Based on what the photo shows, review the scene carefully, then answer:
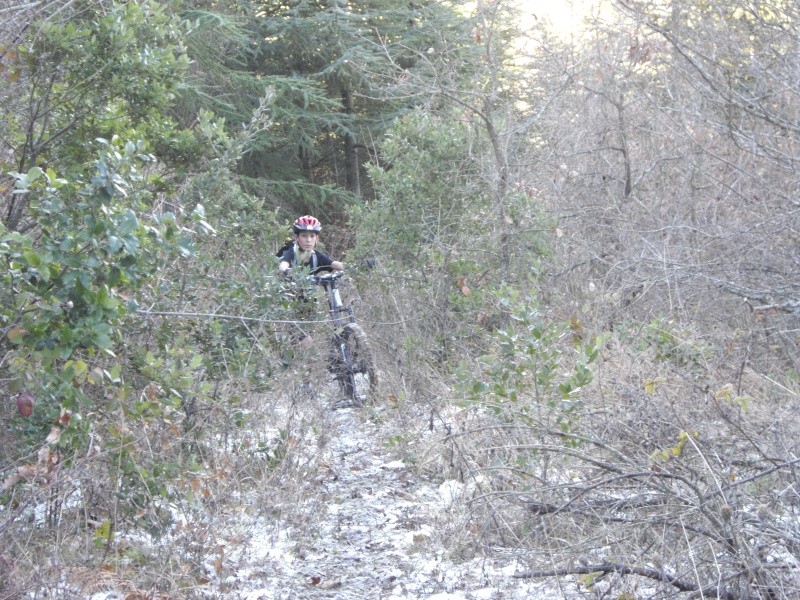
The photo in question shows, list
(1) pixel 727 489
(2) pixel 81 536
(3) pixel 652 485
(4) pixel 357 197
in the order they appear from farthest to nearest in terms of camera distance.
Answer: (4) pixel 357 197, (2) pixel 81 536, (3) pixel 652 485, (1) pixel 727 489

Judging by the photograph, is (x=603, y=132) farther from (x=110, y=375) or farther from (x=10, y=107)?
(x=110, y=375)

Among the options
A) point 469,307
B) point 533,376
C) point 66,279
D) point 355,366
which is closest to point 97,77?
point 66,279

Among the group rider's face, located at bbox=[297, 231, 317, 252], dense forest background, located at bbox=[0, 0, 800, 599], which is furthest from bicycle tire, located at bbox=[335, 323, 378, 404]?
rider's face, located at bbox=[297, 231, 317, 252]

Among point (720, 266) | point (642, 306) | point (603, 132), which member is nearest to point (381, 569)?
point (720, 266)

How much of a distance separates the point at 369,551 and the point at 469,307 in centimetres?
456

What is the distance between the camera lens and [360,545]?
5.33 m

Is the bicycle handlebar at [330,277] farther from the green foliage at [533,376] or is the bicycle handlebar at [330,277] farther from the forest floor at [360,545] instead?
the green foliage at [533,376]

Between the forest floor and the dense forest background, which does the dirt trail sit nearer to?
the forest floor

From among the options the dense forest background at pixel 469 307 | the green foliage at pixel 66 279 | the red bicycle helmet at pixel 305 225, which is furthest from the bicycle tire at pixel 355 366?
the green foliage at pixel 66 279

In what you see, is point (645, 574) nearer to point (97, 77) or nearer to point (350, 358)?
point (97, 77)

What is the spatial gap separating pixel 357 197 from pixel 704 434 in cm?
1431

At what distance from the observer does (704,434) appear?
4836 millimetres

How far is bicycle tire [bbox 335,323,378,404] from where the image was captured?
881cm

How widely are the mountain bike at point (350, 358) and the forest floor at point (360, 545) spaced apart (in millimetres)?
1886
